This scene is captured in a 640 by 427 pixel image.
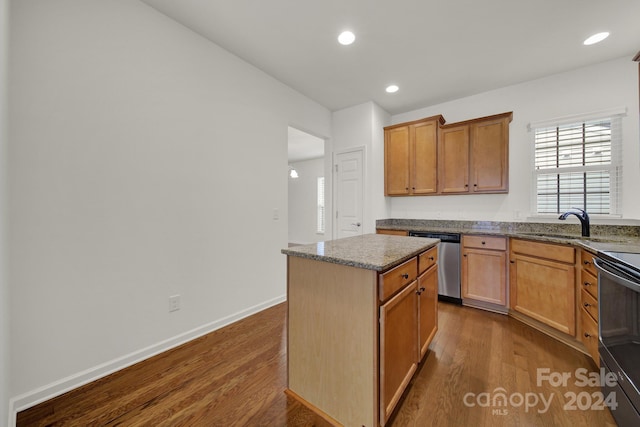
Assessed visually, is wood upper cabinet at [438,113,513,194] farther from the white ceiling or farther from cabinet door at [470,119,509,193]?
the white ceiling

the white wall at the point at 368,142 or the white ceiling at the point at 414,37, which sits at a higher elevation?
the white ceiling at the point at 414,37

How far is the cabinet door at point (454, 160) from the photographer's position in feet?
10.7

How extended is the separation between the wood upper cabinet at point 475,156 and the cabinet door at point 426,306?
6.00ft

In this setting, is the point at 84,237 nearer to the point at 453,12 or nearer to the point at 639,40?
the point at 453,12

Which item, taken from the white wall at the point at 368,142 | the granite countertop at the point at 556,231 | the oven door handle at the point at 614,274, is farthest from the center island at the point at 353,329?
the white wall at the point at 368,142

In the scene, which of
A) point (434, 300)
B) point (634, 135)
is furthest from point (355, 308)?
point (634, 135)

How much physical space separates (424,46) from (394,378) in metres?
2.83

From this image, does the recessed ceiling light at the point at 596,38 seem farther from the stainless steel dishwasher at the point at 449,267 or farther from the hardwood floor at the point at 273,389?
the hardwood floor at the point at 273,389

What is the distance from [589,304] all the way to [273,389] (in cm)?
240

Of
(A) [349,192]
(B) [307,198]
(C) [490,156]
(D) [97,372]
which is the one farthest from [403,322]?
(B) [307,198]

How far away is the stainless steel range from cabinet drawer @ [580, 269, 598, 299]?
367 millimetres

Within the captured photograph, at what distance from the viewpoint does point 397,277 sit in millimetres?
1372

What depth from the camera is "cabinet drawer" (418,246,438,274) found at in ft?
5.59

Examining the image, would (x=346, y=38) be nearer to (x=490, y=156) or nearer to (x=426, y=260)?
(x=426, y=260)
